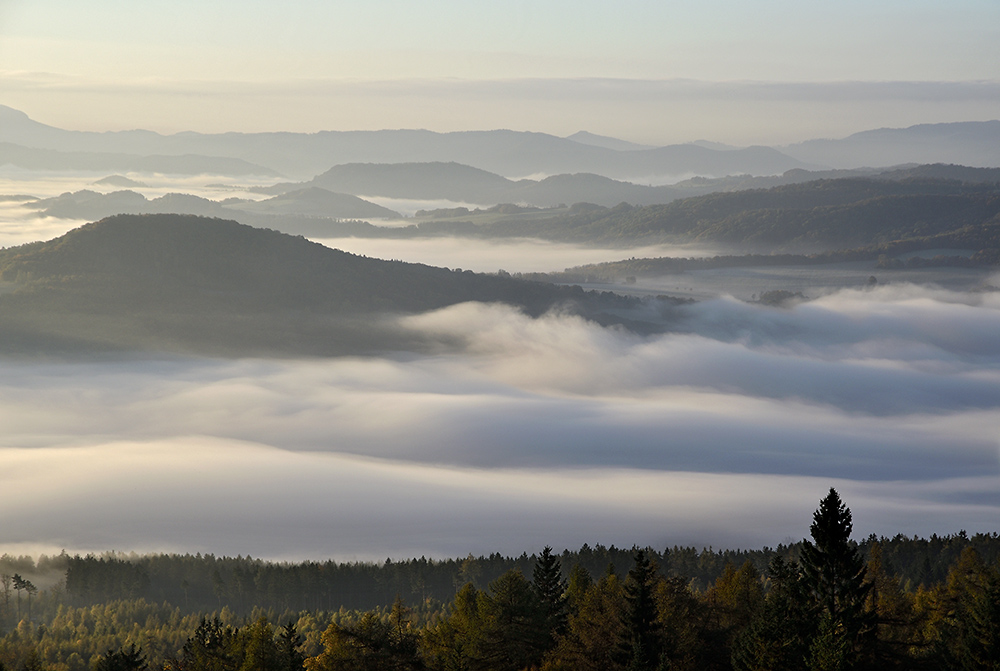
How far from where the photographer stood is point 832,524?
211 feet

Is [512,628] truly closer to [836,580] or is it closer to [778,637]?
[778,637]

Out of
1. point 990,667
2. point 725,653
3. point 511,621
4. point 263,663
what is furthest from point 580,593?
point 990,667

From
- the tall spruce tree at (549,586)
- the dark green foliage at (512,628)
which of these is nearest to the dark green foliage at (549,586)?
the tall spruce tree at (549,586)

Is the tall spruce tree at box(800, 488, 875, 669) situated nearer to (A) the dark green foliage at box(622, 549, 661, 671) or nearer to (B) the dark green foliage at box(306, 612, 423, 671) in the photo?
(A) the dark green foliage at box(622, 549, 661, 671)

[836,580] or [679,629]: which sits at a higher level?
[836,580]

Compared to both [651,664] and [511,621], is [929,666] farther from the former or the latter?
[511,621]

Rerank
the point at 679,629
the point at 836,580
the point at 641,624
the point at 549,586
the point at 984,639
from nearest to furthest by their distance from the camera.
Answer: the point at 984,639, the point at 836,580, the point at 641,624, the point at 679,629, the point at 549,586

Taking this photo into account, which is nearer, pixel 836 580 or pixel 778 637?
pixel 778 637

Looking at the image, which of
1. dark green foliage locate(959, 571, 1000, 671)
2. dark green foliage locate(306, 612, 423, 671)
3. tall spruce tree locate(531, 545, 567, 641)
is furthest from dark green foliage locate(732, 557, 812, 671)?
dark green foliage locate(306, 612, 423, 671)

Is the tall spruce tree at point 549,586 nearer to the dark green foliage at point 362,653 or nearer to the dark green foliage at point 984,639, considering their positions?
the dark green foliage at point 362,653

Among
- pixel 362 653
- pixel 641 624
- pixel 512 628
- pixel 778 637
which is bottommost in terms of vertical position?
pixel 362 653

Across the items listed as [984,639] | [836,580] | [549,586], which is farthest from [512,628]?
[984,639]

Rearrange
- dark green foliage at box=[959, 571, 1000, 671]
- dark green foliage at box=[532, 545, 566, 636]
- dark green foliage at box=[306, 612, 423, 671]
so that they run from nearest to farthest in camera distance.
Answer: dark green foliage at box=[959, 571, 1000, 671], dark green foliage at box=[306, 612, 423, 671], dark green foliage at box=[532, 545, 566, 636]

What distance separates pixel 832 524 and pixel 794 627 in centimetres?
651
